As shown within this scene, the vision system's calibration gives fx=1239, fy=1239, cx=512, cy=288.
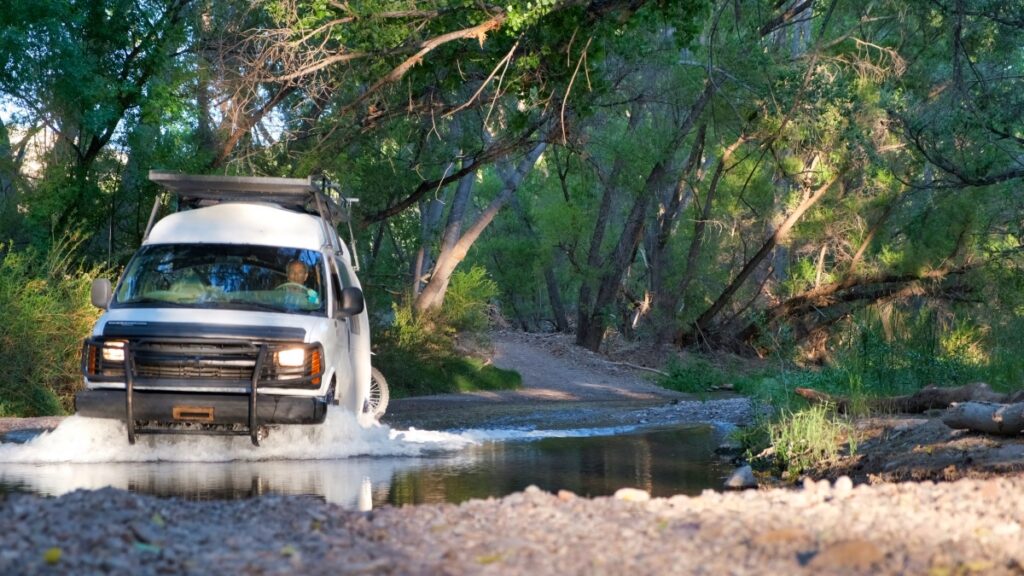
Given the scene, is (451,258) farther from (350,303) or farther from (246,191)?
(350,303)

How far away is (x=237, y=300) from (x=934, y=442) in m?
6.89

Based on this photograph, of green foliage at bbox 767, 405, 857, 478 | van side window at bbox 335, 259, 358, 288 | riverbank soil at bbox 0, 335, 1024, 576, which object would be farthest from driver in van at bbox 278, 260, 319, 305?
green foliage at bbox 767, 405, 857, 478

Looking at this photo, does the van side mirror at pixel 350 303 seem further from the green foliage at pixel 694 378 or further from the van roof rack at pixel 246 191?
the green foliage at pixel 694 378

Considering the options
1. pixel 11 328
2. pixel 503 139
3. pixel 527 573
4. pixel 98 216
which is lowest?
pixel 527 573

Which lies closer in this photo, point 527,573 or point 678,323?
point 527,573

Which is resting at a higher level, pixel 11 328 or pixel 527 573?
pixel 11 328

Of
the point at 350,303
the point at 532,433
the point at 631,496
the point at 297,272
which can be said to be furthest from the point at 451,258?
the point at 631,496

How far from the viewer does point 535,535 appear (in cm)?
656

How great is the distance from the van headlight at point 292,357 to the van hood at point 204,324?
11 centimetres

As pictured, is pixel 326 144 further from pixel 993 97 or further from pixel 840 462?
pixel 840 462

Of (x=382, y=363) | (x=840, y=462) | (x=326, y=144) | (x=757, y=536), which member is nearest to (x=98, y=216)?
(x=326, y=144)

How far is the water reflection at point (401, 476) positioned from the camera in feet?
31.9

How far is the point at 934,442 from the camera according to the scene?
12.0m

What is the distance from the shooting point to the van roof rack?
43.5 ft
